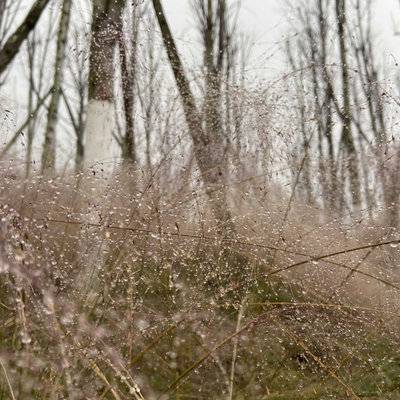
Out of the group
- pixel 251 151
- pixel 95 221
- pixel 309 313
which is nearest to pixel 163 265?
pixel 95 221

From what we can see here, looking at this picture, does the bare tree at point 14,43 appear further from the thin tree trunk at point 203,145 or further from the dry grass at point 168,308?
the dry grass at point 168,308

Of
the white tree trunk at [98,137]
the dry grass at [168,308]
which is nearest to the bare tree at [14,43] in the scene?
the white tree trunk at [98,137]

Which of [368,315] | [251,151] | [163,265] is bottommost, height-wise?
[368,315]

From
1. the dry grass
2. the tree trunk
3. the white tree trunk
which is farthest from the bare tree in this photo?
the dry grass

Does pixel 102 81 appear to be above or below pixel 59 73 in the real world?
below

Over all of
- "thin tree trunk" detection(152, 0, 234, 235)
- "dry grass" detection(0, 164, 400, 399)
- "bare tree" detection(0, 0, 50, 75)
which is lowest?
"dry grass" detection(0, 164, 400, 399)

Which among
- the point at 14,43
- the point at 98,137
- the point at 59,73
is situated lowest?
the point at 98,137

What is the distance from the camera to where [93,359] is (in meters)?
1.17

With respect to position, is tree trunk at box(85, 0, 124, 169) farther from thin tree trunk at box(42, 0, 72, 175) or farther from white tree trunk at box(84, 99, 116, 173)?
thin tree trunk at box(42, 0, 72, 175)

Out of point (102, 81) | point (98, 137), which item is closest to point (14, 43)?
point (102, 81)

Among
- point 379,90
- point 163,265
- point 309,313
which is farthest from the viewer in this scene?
point 379,90

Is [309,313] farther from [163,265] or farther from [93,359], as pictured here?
[93,359]

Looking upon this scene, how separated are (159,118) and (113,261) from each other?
4.05ft

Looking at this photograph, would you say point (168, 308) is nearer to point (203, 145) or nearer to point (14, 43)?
point (203, 145)
